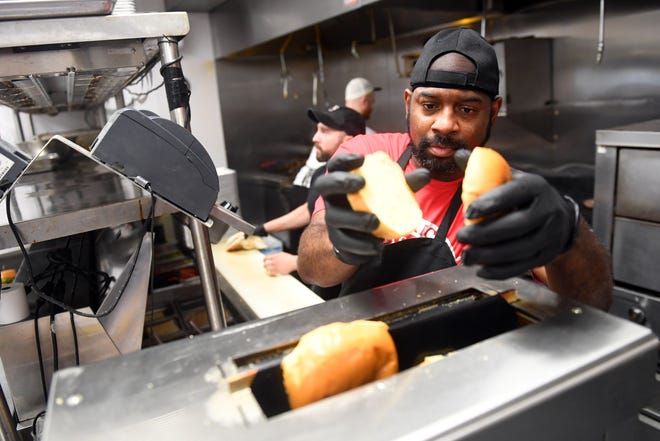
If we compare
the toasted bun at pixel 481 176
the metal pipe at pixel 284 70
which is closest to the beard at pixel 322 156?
the metal pipe at pixel 284 70

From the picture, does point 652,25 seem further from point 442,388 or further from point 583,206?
point 442,388

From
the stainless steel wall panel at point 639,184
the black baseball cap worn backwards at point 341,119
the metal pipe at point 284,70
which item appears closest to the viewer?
the stainless steel wall panel at point 639,184

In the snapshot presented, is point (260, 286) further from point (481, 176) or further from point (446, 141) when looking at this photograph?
point (481, 176)

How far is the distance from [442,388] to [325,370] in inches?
4.9

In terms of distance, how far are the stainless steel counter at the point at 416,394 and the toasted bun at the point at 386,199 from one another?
21 centimetres

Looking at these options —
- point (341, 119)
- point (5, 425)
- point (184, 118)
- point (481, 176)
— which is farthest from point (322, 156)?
point (481, 176)

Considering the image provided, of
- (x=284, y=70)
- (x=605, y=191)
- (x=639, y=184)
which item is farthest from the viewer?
(x=284, y=70)

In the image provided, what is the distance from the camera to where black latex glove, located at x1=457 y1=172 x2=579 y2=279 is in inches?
22.0

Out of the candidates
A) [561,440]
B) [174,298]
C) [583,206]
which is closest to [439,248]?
[561,440]

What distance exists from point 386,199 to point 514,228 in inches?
7.0

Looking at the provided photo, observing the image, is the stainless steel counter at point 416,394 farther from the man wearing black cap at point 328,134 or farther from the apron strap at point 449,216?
the man wearing black cap at point 328,134

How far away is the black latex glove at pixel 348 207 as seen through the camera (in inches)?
24.8

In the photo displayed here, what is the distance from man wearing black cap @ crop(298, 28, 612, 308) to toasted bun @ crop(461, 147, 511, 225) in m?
0.03

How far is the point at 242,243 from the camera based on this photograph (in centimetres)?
252
